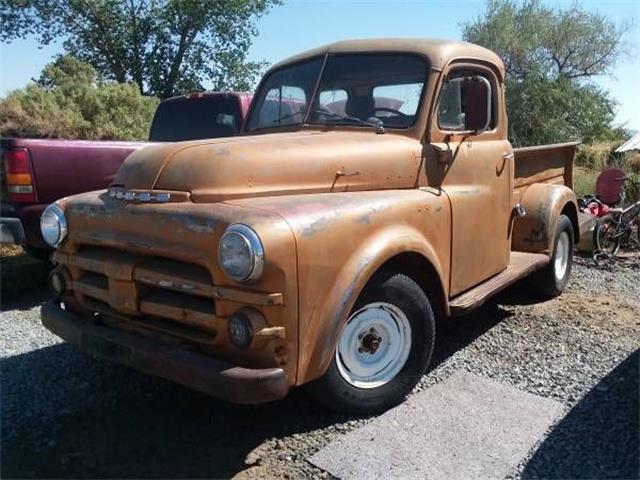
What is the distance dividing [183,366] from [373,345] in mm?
1123

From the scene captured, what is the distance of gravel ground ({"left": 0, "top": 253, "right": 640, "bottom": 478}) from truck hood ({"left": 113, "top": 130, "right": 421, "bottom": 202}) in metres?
1.27

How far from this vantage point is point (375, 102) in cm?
405

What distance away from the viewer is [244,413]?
3.42m

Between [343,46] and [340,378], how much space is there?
235 centimetres

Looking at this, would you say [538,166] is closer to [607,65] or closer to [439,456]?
[439,456]

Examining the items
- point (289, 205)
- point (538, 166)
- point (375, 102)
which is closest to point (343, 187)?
point (289, 205)

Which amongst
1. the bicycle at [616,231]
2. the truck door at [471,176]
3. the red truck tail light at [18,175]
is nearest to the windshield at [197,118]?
the red truck tail light at [18,175]

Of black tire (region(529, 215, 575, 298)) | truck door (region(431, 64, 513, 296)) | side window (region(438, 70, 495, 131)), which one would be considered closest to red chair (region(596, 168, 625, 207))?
black tire (region(529, 215, 575, 298))

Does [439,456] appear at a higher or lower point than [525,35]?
lower

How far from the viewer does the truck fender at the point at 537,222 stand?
16.9 ft

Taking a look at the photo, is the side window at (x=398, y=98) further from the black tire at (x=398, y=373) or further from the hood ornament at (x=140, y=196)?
the hood ornament at (x=140, y=196)

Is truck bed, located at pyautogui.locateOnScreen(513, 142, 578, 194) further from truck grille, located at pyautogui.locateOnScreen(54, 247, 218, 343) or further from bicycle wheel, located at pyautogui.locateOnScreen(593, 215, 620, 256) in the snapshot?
truck grille, located at pyautogui.locateOnScreen(54, 247, 218, 343)

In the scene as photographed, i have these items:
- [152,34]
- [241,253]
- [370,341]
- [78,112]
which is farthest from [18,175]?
[152,34]

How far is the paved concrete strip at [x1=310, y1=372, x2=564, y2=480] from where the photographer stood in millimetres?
2865
